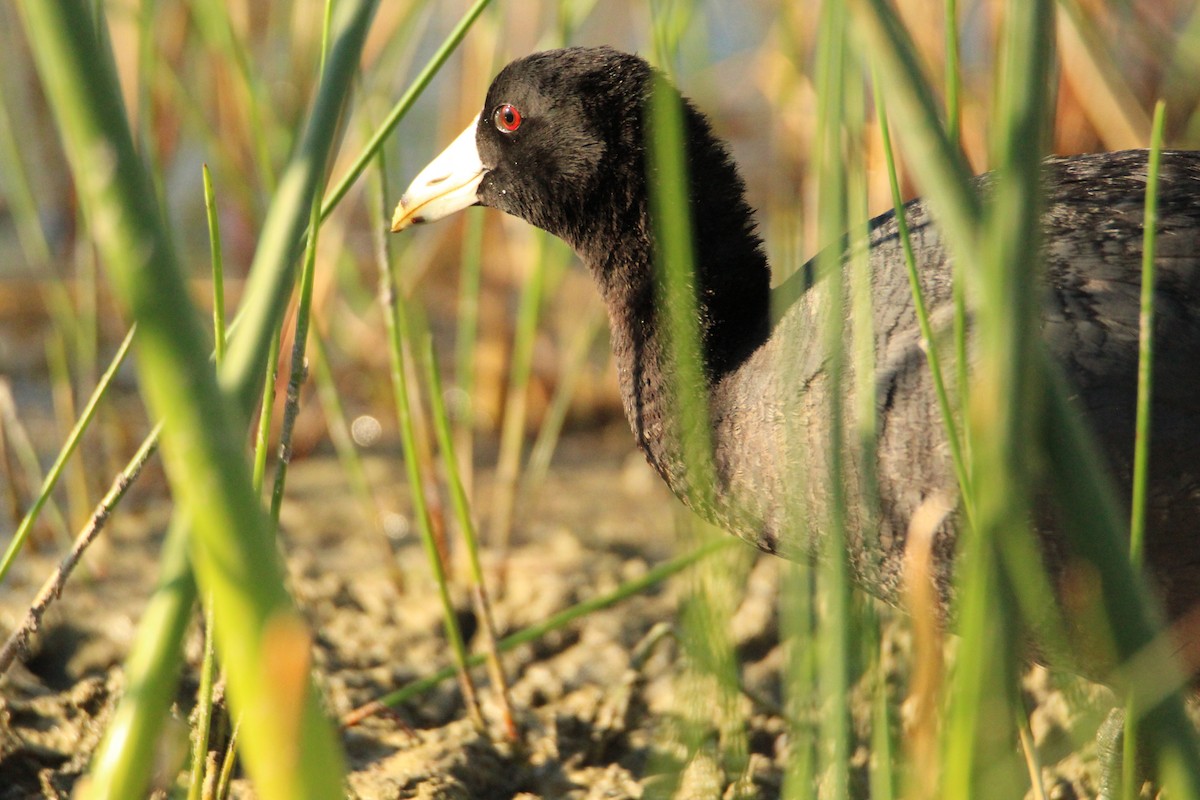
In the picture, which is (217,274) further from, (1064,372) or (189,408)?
(1064,372)

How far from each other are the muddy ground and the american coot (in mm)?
228

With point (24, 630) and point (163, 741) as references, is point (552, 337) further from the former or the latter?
point (24, 630)

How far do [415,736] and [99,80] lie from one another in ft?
5.42

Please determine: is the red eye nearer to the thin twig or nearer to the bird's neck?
the bird's neck

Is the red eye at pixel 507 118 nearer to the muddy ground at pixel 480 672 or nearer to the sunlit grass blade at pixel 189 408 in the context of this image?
the muddy ground at pixel 480 672

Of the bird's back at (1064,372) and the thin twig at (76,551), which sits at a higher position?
the thin twig at (76,551)

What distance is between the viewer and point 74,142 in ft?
2.36

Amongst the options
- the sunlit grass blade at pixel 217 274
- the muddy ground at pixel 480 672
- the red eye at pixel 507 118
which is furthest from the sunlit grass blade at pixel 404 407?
the sunlit grass blade at pixel 217 274

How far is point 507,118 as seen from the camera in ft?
7.57

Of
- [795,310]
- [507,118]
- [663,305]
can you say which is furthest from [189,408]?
[507,118]

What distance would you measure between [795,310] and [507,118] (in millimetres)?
882

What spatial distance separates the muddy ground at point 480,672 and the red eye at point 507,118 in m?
0.86

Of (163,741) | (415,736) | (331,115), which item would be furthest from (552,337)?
(331,115)

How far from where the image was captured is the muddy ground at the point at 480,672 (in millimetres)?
2029
